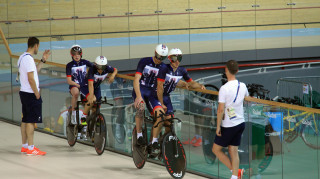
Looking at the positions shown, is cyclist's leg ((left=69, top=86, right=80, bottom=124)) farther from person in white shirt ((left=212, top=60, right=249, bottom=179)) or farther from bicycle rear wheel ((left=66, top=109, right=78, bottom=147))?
person in white shirt ((left=212, top=60, right=249, bottom=179))

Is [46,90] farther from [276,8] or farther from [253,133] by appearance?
[276,8]

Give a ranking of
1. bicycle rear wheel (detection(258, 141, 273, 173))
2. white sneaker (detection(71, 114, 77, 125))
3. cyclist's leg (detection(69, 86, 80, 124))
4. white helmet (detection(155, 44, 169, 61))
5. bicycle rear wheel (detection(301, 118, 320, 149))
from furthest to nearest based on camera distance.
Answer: white sneaker (detection(71, 114, 77, 125)) < cyclist's leg (detection(69, 86, 80, 124)) < white helmet (detection(155, 44, 169, 61)) < bicycle rear wheel (detection(258, 141, 273, 173)) < bicycle rear wheel (detection(301, 118, 320, 149))

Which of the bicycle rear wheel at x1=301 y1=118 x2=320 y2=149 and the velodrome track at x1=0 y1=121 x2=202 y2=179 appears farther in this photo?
the velodrome track at x1=0 y1=121 x2=202 y2=179

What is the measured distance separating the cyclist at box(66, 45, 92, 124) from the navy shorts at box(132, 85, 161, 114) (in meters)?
1.39

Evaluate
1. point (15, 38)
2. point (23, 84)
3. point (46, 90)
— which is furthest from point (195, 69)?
point (23, 84)

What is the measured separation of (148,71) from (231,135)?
1.54m

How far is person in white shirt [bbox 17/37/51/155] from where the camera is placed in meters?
6.94

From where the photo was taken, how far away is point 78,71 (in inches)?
302

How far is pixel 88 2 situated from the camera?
15.1 metres

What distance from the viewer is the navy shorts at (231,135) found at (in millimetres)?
5247

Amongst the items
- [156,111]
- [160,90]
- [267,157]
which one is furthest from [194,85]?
[267,157]

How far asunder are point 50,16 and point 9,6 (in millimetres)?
1083

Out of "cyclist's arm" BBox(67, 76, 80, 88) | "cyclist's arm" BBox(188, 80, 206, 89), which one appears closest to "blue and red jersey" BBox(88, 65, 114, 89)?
"cyclist's arm" BBox(67, 76, 80, 88)

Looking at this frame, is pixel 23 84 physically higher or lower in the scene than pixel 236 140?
higher
